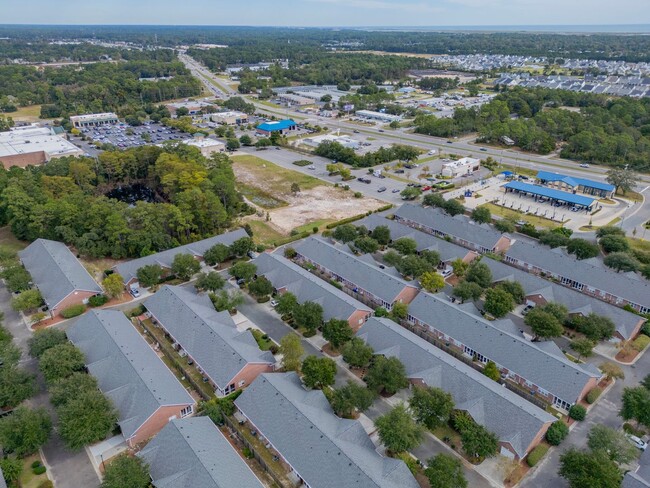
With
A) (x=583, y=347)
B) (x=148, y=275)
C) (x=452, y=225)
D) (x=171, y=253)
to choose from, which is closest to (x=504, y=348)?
(x=583, y=347)

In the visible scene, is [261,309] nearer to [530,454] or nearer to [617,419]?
[530,454]

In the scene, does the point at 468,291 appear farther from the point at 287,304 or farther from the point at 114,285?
the point at 114,285

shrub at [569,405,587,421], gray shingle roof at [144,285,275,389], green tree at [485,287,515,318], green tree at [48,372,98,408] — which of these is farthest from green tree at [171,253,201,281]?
shrub at [569,405,587,421]

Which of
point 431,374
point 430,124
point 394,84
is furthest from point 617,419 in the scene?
point 394,84

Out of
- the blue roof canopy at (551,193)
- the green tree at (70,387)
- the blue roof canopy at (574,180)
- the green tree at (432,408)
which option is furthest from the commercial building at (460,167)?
the green tree at (70,387)

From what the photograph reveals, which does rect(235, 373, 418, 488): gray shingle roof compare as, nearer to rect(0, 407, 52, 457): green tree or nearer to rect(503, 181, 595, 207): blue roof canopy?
rect(0, 407, 52, 457): green tree

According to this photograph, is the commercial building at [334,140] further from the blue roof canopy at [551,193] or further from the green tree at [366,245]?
the green tree at [366,245]
